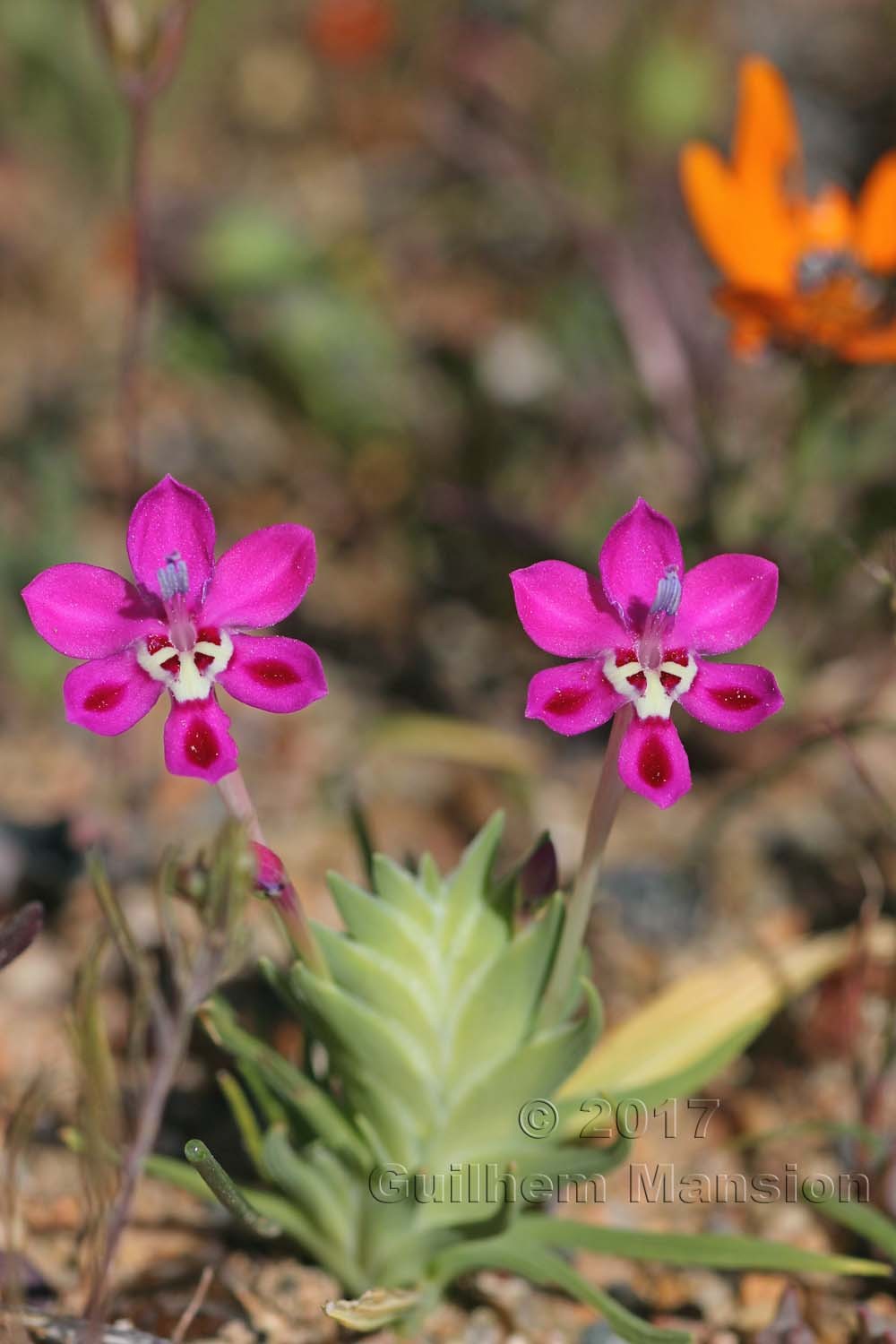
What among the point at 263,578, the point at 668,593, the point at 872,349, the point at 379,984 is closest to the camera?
the point at 668,593

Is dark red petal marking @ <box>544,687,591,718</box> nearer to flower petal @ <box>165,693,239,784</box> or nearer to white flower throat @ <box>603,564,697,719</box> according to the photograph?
white flower throat @ <box>603,564,697,719</box>

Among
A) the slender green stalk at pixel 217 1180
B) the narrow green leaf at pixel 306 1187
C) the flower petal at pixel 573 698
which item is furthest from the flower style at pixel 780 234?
the slender green stalk at pixel 217 1180

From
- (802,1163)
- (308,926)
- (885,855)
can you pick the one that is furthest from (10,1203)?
(885,855)

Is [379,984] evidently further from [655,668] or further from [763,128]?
[763,128]

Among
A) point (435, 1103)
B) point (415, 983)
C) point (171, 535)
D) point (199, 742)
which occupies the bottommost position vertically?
point (435, 1103)

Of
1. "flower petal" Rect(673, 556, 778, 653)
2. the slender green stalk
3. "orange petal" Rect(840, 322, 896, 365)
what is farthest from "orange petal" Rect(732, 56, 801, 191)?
the slender green stalk

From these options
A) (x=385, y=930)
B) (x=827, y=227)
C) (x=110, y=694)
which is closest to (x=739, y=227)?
(x=827, y=227)

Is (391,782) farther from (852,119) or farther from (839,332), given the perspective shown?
(852,119)
